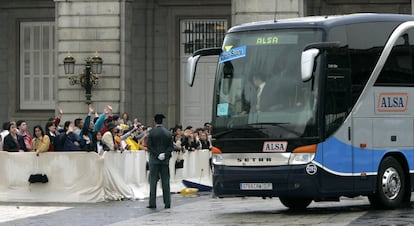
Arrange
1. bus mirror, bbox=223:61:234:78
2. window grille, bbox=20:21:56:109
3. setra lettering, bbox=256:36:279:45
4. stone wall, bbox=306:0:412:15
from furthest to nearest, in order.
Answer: window grille, bbox=20:21:56:109 → stone wall, bbox=306:0:412:15 → bus mirror, bbox=223:61:234:78 → setra lettering, bbox=256:36:279:45

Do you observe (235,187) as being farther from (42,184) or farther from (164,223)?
(42,184)

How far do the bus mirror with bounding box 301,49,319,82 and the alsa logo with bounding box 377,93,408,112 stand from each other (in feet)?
6.94

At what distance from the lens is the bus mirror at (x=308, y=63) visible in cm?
1797

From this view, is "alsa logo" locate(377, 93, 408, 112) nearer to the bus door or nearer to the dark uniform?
the bus door

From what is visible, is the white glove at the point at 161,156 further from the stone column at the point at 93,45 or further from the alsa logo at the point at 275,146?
the stone column at the point at 93,45

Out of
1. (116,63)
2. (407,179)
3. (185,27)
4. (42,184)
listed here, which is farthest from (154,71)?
(407,179)

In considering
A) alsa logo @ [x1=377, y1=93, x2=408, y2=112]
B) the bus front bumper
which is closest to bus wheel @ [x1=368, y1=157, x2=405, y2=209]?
alsa logo @ [x1=377, y1=93, x2=408, y2=112]

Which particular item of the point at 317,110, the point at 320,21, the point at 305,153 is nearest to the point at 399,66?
the point at 320,21

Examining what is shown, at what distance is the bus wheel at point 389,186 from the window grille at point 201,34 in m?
19.7

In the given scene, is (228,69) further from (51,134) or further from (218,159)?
(51,134)

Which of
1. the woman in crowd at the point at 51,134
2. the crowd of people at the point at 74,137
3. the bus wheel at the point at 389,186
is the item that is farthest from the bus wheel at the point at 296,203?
the woman in crowd at the point at 51,134

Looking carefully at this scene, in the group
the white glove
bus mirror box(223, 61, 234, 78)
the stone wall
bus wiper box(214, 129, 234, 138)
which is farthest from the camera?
the stone wall

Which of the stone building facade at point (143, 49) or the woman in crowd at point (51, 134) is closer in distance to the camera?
the woman in crowd at point (51, 134)

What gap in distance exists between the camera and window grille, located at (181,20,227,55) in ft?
129
